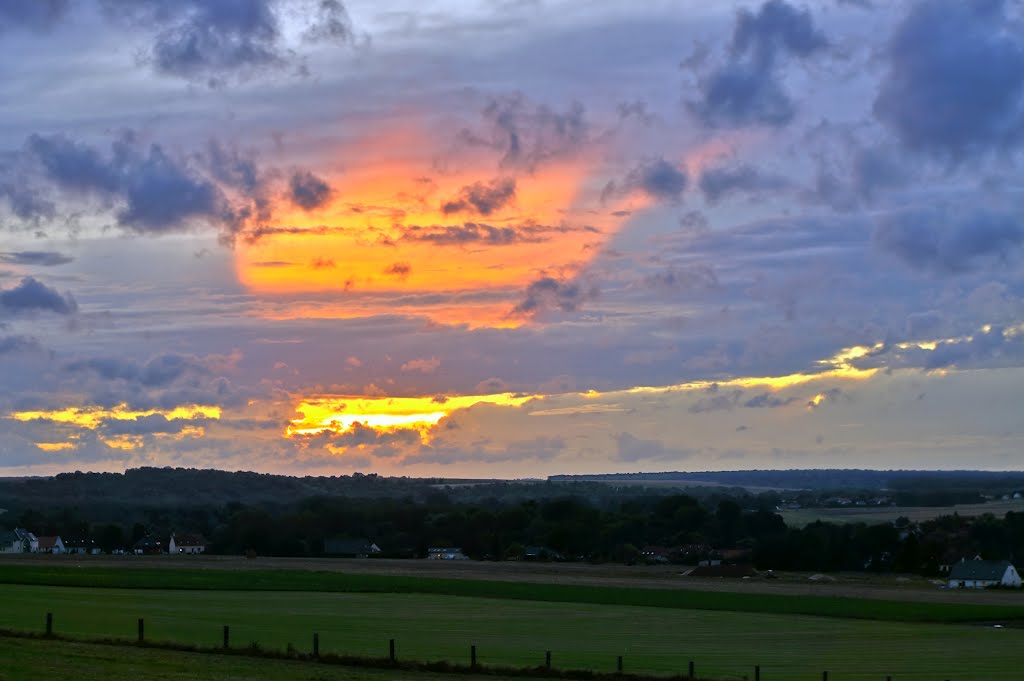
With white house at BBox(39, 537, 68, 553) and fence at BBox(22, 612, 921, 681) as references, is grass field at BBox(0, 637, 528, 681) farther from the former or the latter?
white house at BBox(39, 537, 68, 553)

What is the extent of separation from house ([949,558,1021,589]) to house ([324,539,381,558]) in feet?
222

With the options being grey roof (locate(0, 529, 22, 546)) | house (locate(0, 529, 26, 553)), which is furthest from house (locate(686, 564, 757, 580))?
grey roof (locate(0, 529, 22, 546))

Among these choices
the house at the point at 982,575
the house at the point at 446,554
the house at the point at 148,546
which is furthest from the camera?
the house at the point at 148,546

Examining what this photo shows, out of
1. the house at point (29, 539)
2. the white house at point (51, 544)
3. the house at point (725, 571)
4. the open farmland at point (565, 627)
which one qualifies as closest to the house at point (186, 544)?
the white house at point (51, 544)

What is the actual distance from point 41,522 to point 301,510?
1343 inches

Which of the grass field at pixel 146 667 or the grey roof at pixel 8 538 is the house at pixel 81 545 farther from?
the grass field at pixel 146 667

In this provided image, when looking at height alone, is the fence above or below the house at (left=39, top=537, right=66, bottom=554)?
below

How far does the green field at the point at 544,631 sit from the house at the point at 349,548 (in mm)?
75477

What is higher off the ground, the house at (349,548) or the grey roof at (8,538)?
the grey roof at (8,538)

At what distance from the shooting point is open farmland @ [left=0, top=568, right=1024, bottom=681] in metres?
43.8

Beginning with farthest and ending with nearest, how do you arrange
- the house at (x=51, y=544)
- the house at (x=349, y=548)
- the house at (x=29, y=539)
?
1. the house at (x=51, y=544)
2. the house at (x=29, y=539)
3. the house at (x=349, y=548)

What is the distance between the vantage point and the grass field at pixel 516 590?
7581cm

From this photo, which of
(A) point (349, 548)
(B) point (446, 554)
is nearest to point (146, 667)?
(B) point (446, 554)


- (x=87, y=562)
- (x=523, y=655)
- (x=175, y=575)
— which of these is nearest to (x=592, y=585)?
(x=175, y=575)
